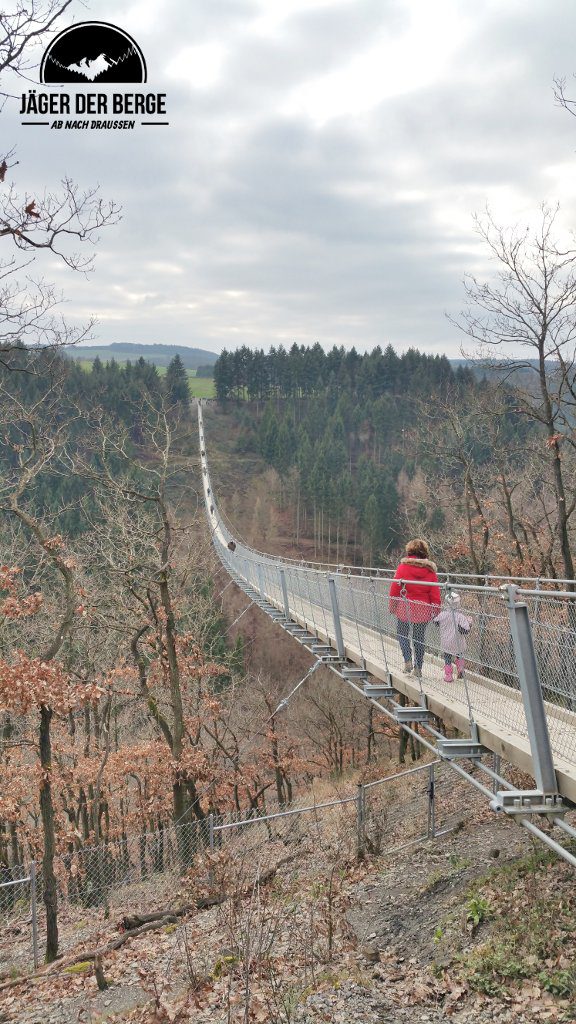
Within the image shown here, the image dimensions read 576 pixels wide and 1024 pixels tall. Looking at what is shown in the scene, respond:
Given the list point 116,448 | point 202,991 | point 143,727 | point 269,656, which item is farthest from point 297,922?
point 269,656

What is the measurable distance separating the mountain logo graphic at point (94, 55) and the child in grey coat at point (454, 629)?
17.1ft

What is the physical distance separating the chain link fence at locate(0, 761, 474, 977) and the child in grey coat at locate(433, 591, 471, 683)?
5055 millimetres

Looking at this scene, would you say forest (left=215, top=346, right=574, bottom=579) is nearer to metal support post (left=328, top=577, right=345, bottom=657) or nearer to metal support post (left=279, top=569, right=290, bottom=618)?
metal support post (left=279, top=569, right=290, bottom=618)

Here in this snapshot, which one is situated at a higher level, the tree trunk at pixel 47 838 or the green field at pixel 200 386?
the green field at pixel 200 386

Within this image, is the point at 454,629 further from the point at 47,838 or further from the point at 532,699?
the point at 47,838

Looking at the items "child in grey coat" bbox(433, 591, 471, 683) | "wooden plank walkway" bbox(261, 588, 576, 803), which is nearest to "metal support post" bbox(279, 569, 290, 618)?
"wooden plank walkway" bbox(261, 588, 576, 803)

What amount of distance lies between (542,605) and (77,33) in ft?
24.4

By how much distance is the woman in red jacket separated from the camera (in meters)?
6.25

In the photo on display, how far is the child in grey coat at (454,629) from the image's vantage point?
543 centimetres

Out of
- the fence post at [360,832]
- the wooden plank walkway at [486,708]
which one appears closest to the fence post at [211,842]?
the fence post at [360,832]

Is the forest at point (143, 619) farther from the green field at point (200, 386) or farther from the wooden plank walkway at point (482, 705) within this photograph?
the green field at point (200, 386)

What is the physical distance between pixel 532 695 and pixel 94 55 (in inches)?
313

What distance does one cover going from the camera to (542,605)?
4.39m

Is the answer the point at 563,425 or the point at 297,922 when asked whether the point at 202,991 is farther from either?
the point at 563,425
